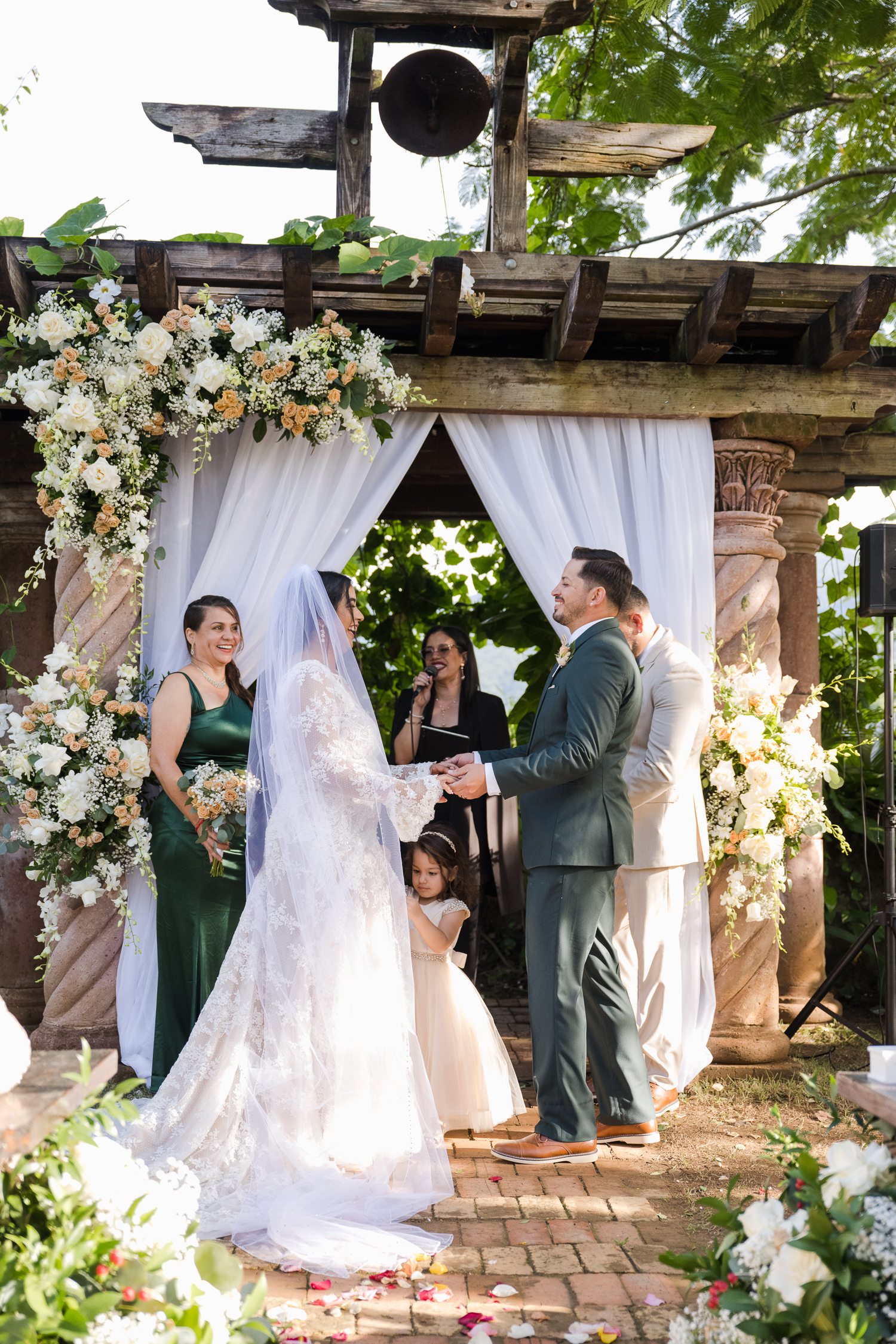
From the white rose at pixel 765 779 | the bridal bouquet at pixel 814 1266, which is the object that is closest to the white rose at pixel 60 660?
the white rose at pixel 765 779

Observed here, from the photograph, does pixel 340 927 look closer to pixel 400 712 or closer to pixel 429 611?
pixel 400 712

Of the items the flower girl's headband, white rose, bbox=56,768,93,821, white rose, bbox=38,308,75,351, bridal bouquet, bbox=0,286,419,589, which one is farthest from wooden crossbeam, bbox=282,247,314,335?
the flower girl's headband

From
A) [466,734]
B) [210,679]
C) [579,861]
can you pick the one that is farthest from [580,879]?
[210,679]

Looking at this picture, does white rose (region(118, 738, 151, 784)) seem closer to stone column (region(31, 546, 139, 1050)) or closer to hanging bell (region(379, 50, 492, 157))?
stone column (region(31, 546, 139, 1050))

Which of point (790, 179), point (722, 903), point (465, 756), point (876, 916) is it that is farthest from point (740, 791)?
point (790, 179)

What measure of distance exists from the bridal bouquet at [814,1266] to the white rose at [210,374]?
340cm

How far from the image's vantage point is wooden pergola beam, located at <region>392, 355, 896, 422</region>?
4785 millimetres

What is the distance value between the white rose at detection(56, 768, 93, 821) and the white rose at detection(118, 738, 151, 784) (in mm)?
133

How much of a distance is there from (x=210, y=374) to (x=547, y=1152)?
3.13 m

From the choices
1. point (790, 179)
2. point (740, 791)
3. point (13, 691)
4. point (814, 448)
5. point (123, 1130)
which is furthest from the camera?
point (790, 179)

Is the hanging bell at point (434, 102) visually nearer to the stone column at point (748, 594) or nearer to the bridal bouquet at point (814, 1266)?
the stone column at point (748, 594)

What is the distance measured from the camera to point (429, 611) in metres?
7.93

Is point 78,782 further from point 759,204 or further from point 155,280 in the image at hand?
point 759,204

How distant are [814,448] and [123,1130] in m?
4.44
